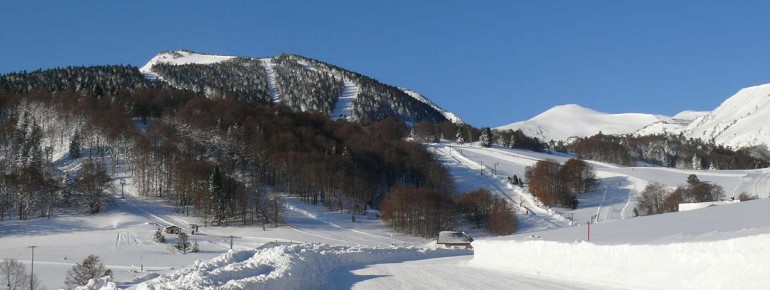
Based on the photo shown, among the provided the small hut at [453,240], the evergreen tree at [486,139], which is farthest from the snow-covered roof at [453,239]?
the evergreen tree at [486,139]

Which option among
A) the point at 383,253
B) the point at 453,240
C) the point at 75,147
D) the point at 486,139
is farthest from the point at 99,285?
the point at 486,139

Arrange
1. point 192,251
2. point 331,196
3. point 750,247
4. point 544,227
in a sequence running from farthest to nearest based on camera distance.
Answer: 1. point 331,196
2. point 544,227
3. point 192,251
4. point 750,247

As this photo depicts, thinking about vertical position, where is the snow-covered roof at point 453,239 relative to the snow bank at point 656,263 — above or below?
below

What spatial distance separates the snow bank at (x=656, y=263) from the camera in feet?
38.1

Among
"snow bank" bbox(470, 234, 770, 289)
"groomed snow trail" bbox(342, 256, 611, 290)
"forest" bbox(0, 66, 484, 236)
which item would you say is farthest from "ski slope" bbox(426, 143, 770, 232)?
"snow bank" bbox(470, 234, 770, 289)

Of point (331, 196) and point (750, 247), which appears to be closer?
point (750, 247)

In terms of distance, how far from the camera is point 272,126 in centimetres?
14900

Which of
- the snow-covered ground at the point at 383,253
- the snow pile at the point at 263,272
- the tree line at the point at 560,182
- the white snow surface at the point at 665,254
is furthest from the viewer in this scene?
the tree line at the point at 560,182

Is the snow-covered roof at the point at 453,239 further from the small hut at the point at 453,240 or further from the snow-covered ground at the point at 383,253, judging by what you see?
the snow-covered ground at the point at 383,253

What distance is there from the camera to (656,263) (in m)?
13.8

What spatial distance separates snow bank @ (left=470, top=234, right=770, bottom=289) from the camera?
1160 centimetres

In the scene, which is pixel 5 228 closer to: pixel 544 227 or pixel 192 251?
pixel 192 251

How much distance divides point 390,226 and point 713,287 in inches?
3374

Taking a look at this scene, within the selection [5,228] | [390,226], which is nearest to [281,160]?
[390,226]
